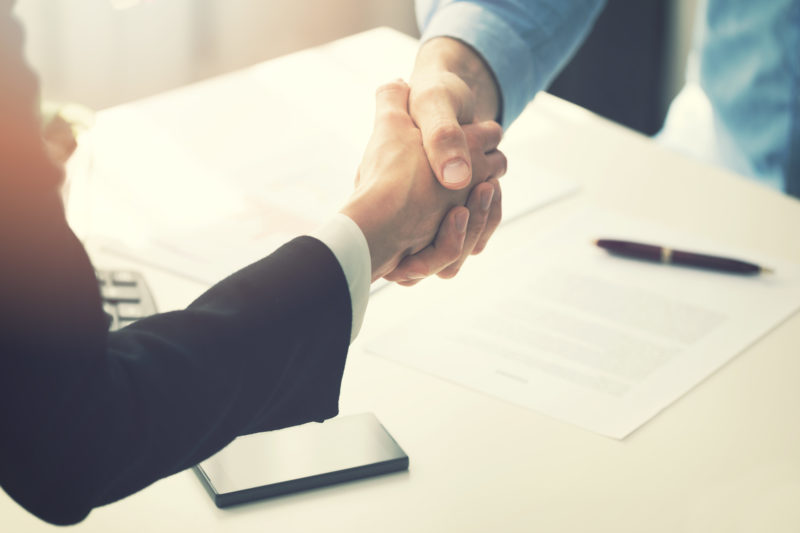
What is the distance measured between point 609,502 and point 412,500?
0.15 m

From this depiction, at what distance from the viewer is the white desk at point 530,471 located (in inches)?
28.9

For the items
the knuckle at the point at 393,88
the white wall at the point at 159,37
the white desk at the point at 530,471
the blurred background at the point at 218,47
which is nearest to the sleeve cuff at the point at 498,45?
the knuckle at the point at 393,88

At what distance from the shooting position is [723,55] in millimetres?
1751

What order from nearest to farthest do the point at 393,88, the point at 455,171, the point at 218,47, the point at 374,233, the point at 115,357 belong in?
the point at 115,357 < the point at 374,233 < the point at 455,171 < the point at 393,88 < the point at 218,47

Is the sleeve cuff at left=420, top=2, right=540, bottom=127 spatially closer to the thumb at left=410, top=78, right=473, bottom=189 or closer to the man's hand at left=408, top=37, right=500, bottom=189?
the man's hand at left=408, top=37, right=500, bottom=189

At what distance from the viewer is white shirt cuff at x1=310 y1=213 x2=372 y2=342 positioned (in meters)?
0.76

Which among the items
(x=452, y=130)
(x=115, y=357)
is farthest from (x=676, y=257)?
(x=115, y=357)

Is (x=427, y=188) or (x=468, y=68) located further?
(x=468, y=68)

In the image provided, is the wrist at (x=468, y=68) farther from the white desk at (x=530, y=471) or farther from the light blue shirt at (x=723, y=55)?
the white desk at (x=530, y=471)

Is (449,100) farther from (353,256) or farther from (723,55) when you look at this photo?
(723,55)

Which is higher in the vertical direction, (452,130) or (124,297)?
(452,130)

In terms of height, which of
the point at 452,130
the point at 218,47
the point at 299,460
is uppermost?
the point at 452,130

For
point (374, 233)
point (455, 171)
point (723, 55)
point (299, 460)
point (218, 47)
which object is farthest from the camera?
point (218, 47)

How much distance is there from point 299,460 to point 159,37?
2.11 m
